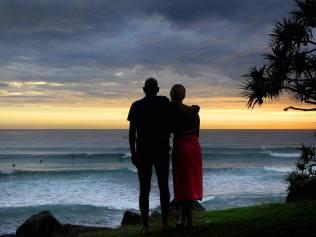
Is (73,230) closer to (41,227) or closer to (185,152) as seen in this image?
(41,227)

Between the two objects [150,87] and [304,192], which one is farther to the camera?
[304,192]

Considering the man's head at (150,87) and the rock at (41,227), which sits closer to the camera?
the man's head at (150,87)

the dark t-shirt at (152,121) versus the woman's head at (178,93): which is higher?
the woman's head at (178,93)

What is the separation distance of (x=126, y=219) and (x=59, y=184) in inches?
815

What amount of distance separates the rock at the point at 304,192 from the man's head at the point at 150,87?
7595mm

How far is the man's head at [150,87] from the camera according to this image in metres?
7.16

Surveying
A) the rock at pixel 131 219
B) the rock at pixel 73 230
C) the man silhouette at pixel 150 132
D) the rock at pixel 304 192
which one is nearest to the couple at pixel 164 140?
the man silhouette at pixel 150 132

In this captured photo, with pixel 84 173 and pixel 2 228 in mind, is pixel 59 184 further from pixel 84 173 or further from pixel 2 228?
pixel 2 228

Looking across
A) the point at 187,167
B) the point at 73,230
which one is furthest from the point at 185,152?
the point at 73,230

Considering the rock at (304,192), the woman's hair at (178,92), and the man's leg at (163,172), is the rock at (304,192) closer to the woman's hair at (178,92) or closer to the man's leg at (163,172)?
the man's leg at (163,172)

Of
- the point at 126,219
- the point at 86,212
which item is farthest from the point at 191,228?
the point at 86,212

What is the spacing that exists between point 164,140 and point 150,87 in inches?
31.4

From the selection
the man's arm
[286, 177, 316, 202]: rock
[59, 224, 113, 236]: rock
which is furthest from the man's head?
[286, 177, 316, 202]: rock

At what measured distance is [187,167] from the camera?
7207 millimetres
